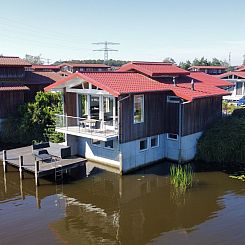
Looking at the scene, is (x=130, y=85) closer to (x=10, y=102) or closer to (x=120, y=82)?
(x=120, y=82)

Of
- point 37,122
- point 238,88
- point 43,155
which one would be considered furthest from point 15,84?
point 238,88

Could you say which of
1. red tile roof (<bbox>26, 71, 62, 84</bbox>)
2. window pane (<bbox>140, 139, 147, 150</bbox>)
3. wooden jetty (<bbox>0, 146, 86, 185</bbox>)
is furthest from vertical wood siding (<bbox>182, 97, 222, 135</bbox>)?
red tile roof (<bbox>26, 71, 62, 84</bbox>)

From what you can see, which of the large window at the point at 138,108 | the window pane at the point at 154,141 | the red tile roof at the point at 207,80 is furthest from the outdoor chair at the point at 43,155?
the red tile roof at the point at 207,80

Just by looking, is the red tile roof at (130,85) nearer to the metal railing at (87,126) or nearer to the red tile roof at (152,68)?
the red tile roof at (152,68)

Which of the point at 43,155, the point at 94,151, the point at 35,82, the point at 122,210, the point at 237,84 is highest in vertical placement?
the point at 35,82

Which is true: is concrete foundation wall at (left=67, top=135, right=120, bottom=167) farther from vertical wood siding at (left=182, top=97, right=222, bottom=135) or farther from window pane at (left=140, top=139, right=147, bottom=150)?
vertical wood siding at (left=182, top=97, right=222, bottom=135)

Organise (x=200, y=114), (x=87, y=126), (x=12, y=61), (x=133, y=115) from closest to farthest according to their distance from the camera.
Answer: (x=133, y=115), (x=87, y=126), (x=200, y=114), (x=12, y=61)

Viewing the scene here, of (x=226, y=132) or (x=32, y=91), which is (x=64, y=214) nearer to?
(x=226, y=132)

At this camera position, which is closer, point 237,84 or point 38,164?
point 38,164
